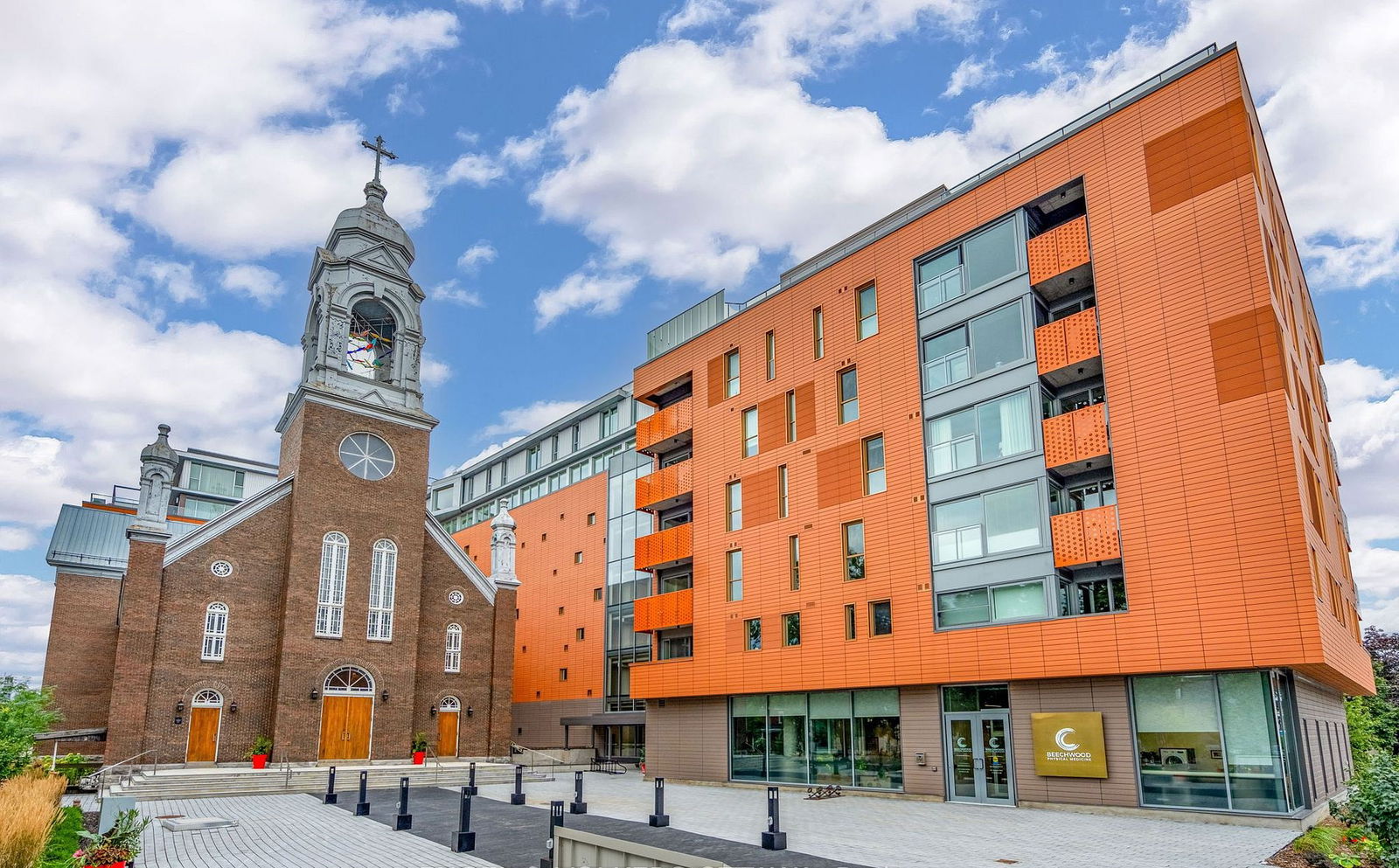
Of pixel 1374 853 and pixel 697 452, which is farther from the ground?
pixel 697 452

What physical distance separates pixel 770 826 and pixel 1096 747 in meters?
8.57

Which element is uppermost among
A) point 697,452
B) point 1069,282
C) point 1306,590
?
point 1069,282

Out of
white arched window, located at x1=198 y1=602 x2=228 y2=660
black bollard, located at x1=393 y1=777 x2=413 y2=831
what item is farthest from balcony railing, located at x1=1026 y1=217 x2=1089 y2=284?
white arched window, located at x1=198 y1=602 x2=228 y2=660

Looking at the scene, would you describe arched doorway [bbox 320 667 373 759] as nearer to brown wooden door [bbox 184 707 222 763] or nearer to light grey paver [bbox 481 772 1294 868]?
brown wooden door [bbox 184 707 222 763]

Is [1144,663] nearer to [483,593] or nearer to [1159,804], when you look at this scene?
[1159,804]

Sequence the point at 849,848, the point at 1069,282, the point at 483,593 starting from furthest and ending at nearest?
the point at 483,593
the point at 1069,282
the point at 849,848

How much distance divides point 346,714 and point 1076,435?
27.0 meters

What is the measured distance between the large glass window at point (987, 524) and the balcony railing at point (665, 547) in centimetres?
1034

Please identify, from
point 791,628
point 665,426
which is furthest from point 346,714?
point 791,628

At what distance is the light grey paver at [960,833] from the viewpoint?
14.1 metres

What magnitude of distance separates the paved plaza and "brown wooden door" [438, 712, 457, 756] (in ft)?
42.0

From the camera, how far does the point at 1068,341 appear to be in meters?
22.4

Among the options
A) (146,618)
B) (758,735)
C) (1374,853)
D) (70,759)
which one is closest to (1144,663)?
(1374,853)

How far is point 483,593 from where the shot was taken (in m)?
39.9
